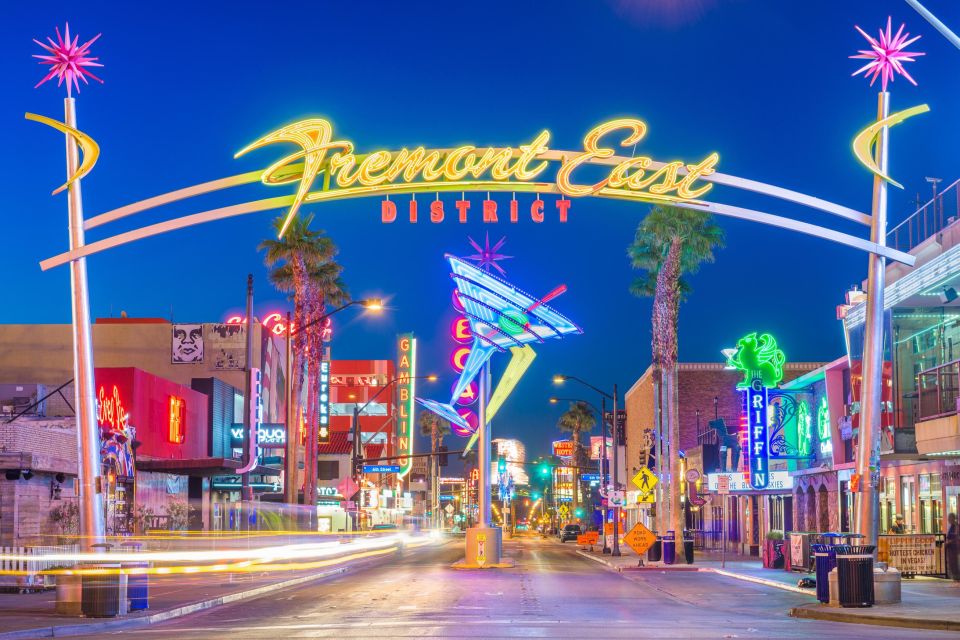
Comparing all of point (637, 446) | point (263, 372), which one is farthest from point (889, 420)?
point (637, 446)

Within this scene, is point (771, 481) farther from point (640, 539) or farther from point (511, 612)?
point (511, 612)

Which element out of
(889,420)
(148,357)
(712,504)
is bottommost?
(712,504)

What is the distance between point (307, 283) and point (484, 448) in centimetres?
1853

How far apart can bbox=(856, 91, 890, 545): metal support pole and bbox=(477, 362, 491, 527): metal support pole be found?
14.7 meters

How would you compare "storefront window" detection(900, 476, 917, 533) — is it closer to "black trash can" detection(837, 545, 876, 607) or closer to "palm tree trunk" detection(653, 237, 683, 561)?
"palm tree trunk" detection(653, 237, 683, 561)

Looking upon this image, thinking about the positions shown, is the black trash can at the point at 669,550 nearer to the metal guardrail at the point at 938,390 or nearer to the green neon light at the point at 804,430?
the green neon light at the point at 804,430

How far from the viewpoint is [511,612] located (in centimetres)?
2011

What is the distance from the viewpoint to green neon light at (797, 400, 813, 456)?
43.2 metres

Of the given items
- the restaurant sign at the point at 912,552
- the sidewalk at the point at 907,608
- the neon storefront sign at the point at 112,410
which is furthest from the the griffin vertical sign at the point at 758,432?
the neon storefront sign at the point at 112,410

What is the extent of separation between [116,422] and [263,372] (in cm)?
2377

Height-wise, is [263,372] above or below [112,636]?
above

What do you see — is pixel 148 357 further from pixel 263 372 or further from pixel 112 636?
pixel 112 636

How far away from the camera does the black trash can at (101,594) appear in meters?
19.2

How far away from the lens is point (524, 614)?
19.7 m
